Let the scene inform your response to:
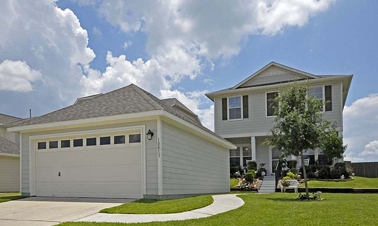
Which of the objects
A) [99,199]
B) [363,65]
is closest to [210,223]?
[99,199]

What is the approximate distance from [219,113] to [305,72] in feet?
22.3

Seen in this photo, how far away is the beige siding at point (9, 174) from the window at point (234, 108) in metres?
14.8

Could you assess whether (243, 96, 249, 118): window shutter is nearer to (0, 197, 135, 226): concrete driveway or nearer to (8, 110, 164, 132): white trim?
(8, 110, 164, 132): white trim

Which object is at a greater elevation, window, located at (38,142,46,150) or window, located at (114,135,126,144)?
window, located at (114,135,126,144)

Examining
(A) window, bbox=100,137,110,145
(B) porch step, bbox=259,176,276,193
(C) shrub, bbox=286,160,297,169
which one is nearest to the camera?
(A) window, bbox=100,137,110,145

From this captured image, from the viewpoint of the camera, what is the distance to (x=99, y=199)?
36.4 ft

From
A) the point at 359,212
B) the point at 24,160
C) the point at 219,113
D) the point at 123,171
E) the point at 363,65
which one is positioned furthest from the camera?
the point at 219,113

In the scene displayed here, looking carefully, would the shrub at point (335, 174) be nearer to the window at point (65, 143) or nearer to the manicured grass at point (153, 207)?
the manicured grass at point (153, 207)

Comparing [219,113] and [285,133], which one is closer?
[285,133]

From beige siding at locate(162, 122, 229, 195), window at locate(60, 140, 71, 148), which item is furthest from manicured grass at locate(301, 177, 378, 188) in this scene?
window at locate(60, 140, 71, 148)

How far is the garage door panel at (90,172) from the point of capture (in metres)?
11.2

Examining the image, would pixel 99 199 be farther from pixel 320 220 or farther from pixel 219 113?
pixel 219 113

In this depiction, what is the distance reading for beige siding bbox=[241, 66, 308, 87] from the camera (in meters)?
24.0

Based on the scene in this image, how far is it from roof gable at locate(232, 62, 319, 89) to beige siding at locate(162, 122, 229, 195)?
27.4ft
